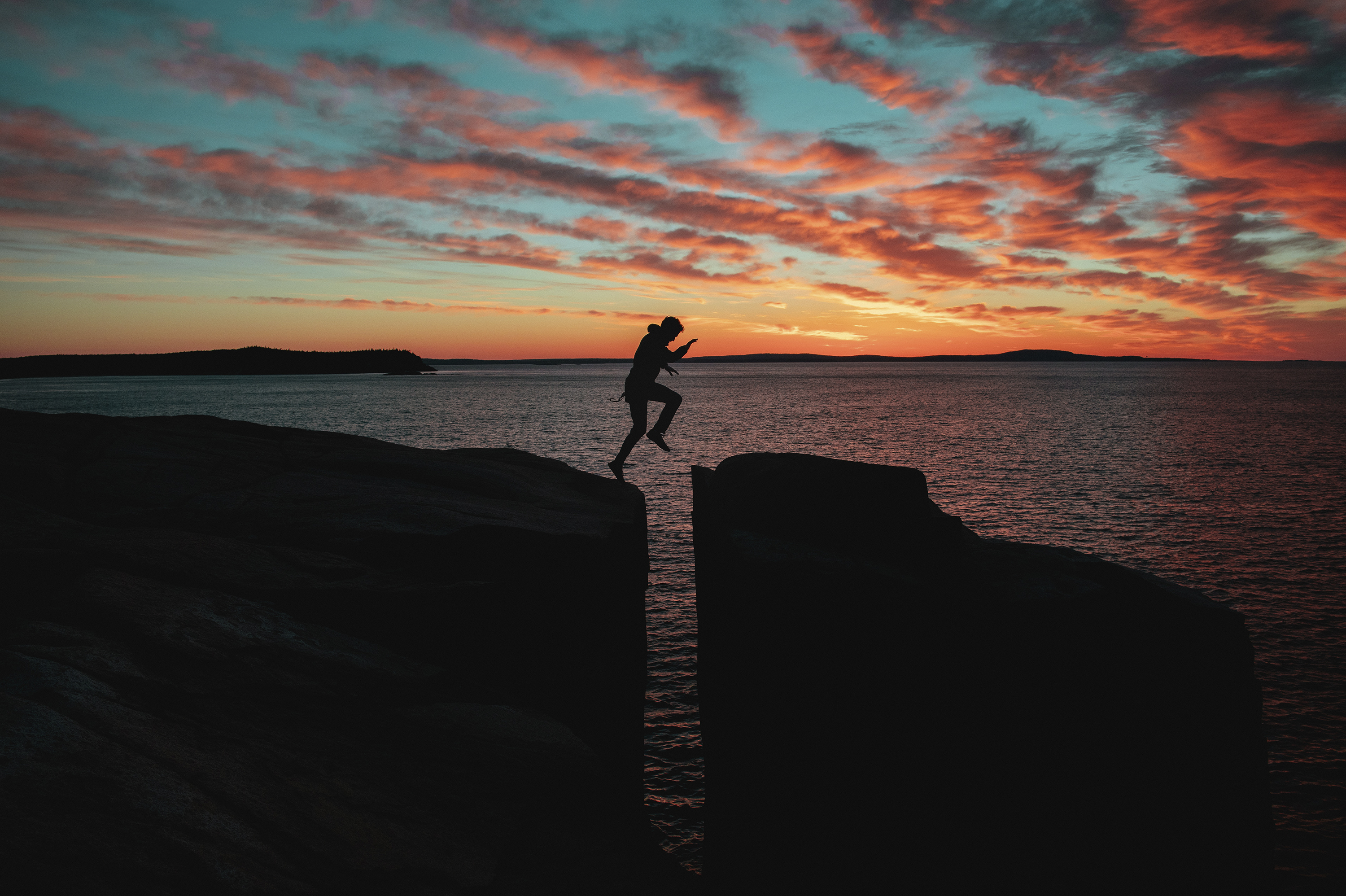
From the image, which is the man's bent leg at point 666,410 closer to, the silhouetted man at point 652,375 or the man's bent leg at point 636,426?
the silhouetted man at point 652,375

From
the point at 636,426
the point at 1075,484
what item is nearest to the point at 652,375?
the point at 636,426

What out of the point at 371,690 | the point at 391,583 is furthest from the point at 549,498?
the point at 371,690

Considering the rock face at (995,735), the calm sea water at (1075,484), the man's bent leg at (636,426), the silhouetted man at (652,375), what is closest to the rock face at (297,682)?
the rock face at (995,735)

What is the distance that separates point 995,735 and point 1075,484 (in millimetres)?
29191

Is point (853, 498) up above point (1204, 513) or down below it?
above

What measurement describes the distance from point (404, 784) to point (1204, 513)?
3059cm

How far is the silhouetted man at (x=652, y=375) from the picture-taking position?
12.5m

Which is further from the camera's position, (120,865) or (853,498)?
(853,498)

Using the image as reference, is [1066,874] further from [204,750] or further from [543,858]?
[204,750]

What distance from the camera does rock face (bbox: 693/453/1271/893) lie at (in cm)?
726

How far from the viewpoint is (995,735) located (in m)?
7.45

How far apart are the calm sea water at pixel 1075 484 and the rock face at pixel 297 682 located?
15.0 feet

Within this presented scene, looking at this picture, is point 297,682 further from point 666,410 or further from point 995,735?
point 666,410

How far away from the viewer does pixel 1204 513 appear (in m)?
26.4
